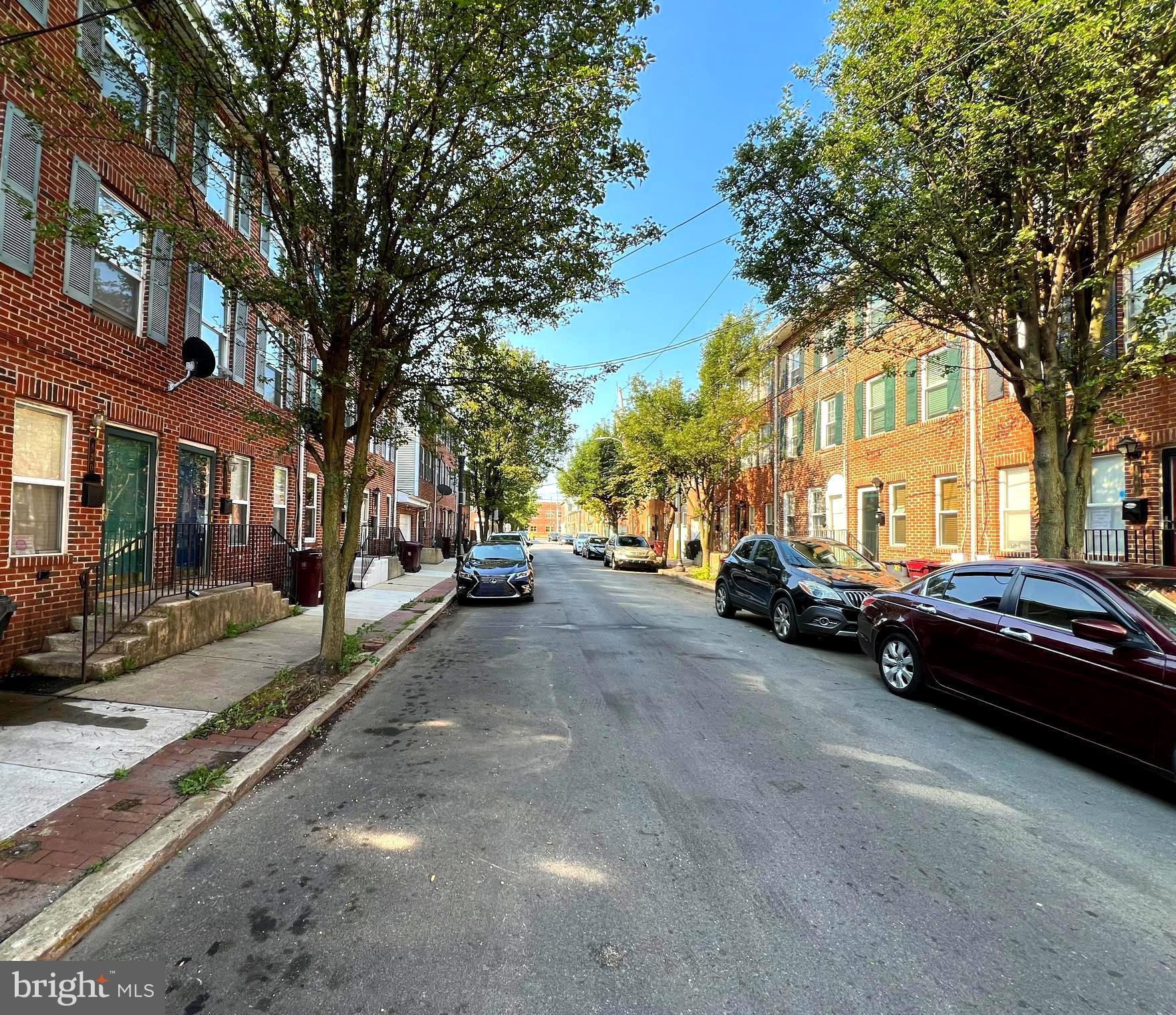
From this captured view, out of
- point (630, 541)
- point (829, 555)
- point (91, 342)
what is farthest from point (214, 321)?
point (630, 541)

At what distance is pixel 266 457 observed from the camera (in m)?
11.4

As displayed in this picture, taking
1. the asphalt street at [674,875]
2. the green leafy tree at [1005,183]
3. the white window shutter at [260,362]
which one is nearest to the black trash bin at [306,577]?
the white window shutter at [260,362]

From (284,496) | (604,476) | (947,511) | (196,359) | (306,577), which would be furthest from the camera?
(604,476)

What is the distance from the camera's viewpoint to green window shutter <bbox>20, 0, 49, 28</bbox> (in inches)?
238

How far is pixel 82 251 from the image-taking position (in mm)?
6797

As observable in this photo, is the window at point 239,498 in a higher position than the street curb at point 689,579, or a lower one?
higher

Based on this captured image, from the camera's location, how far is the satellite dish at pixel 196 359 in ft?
28.3

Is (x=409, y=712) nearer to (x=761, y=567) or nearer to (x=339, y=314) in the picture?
(x=339, y=314)

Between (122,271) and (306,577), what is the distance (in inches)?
242

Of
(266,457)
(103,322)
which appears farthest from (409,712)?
(266,457)

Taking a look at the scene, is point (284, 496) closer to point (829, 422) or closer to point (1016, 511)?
point (1016, 511)

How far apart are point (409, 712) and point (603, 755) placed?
6.78 ft

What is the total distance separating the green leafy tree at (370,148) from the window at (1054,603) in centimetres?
548

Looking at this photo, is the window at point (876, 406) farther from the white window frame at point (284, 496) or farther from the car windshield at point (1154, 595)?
the white window frame at point (284, 496)
